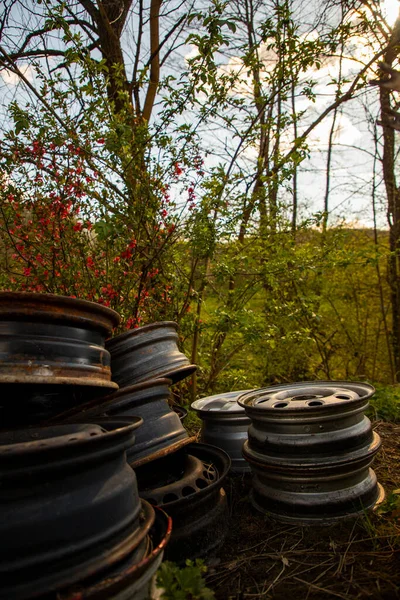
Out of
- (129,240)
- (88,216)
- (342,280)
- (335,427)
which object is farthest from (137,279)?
(342,280)

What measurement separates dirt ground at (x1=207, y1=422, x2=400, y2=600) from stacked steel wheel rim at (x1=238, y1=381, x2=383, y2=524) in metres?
0.10

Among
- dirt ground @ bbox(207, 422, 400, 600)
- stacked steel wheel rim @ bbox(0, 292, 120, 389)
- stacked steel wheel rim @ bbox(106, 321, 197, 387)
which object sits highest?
stacked steel wheel rim @ bbox(0, 292, 120, 389)

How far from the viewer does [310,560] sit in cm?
223

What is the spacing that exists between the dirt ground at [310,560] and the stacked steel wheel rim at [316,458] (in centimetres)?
10

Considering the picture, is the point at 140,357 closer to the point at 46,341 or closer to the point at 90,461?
the point at 46,341

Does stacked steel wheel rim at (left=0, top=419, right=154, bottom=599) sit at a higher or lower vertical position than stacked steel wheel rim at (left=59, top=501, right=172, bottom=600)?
higher

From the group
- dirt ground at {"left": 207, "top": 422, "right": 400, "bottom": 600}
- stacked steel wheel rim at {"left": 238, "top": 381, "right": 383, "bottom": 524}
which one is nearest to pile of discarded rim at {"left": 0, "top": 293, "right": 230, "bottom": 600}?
dirt ground at {"left": 207, "top": 422, "right": 400, "bottom": 600}

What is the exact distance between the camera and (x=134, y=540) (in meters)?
1.60

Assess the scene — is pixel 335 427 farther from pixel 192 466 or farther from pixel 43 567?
pixel 43 567

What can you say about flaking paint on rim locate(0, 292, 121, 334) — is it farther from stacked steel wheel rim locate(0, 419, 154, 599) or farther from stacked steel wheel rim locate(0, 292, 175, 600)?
stacked steel wheel rim locate(0, 419, 154, 599)

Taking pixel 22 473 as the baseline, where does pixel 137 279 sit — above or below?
above

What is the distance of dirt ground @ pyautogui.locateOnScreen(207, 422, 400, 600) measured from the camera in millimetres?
1958

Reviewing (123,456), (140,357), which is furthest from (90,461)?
(140,357)

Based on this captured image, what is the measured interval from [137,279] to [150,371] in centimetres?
156
